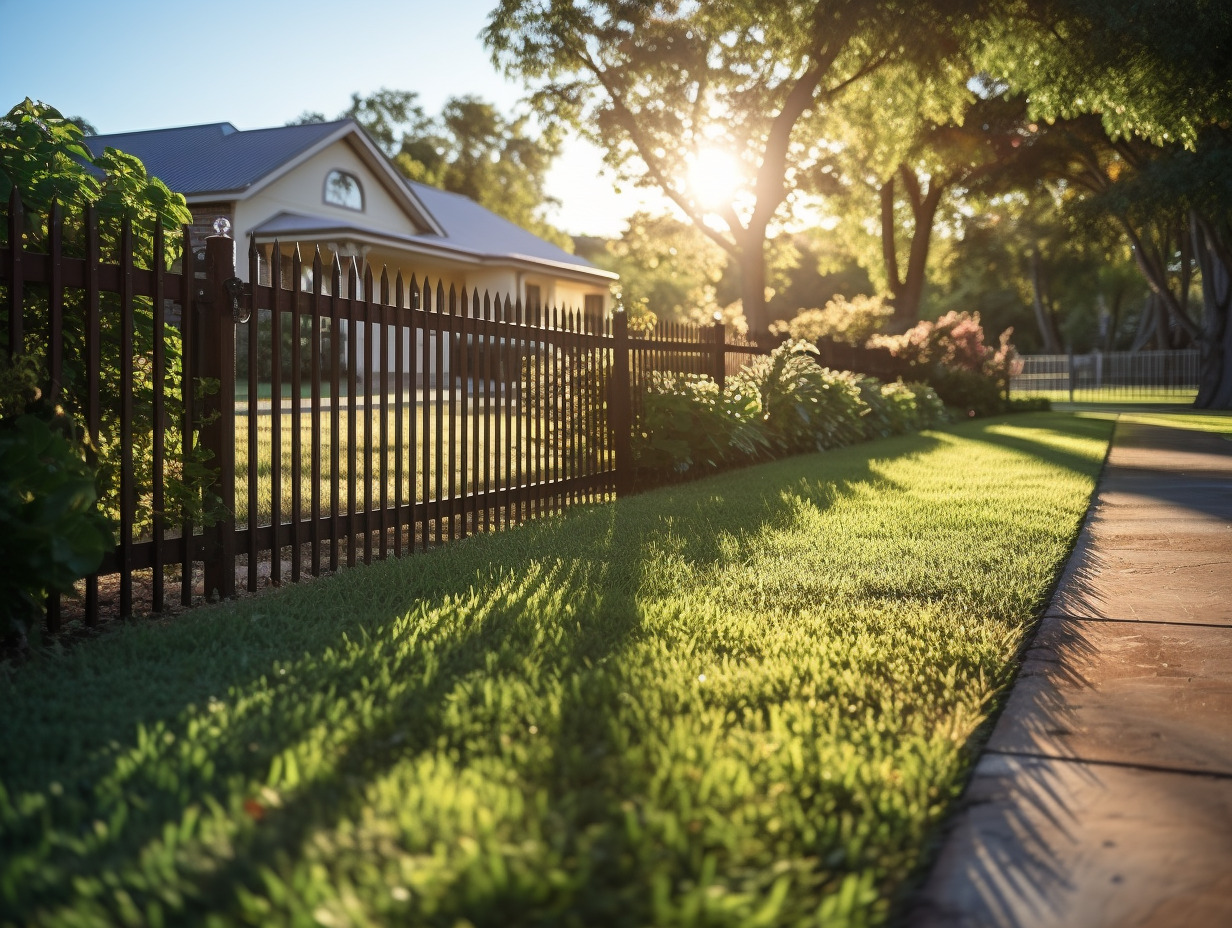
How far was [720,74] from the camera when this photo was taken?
27.2 meters

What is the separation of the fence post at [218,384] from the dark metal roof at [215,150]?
817 inches

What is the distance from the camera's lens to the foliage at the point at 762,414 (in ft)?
32.3

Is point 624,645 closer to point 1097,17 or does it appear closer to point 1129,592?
point 1129,592

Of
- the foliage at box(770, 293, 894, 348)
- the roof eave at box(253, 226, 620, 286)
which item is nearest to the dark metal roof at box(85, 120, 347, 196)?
the roof eave at box(253, 226, 620, 286)

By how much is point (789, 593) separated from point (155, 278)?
10.0 feet

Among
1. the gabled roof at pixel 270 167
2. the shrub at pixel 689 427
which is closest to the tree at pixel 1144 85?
the shrub at pixel 689 427

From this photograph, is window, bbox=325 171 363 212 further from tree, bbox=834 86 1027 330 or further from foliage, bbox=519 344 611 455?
foliage, bbox=519 344 611 455

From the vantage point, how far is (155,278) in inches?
184

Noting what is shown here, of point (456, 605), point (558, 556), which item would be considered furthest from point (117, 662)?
point (558, 556)

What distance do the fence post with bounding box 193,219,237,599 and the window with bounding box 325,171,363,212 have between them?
23.6 meters

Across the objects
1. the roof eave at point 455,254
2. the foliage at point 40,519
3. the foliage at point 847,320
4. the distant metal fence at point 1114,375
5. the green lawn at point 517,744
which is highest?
the roof eave at point 455,254

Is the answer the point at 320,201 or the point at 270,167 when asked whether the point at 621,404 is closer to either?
the point at 270,167

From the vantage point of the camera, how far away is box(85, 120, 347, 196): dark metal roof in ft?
81.5

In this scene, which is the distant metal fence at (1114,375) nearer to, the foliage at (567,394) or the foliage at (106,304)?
the foliage at (567,394)
